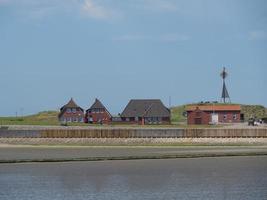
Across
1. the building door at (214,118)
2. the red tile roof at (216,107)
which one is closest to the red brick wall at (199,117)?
the building door at (214,118)

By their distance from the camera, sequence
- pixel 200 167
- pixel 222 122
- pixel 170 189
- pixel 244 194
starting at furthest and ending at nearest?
pixel 222 122 < pixel 200 167 < pixel 170 189 < pixel 244 194

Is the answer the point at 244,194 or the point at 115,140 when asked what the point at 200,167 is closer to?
the point at 244,194

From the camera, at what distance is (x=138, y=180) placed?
42.3 meters

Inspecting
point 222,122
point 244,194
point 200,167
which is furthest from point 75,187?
point 222,122

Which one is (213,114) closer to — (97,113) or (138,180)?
(97,113)

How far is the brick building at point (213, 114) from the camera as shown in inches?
5256

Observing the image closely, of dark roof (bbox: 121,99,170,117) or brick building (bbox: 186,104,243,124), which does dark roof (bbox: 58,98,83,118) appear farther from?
brick building (bbox: 186,104,243,124)

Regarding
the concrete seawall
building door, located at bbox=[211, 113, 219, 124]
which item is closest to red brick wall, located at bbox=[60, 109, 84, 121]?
building door, located at bbox=[211, 113, 219, 124]

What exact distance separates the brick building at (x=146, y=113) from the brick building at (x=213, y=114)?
5.13 metres

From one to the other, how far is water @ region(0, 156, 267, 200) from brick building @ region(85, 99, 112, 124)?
8219 centimetres

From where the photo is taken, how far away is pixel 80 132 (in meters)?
91.9

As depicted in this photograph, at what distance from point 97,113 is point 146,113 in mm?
10587

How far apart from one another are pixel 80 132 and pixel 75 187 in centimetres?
5320

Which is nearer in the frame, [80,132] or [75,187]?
[75,187]
